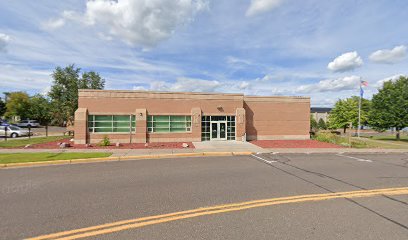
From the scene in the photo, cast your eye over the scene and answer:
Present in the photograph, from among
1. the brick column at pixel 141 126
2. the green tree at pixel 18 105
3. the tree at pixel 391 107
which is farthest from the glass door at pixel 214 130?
the green tree at pixel 18 105

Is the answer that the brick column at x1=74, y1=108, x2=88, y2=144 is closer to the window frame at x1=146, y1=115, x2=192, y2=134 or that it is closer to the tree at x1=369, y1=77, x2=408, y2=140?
the window frame at x1=146, y1=115, x2=192, y2=134

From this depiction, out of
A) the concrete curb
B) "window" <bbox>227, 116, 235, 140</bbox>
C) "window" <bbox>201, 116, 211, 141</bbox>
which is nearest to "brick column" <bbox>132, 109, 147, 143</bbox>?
"window" <bbox>201, 116, 211, 141</bbox>

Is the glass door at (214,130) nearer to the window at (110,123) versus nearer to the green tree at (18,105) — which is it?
the window at (110,123)

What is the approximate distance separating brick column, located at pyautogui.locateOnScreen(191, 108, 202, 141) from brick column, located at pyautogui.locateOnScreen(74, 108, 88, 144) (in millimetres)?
9893

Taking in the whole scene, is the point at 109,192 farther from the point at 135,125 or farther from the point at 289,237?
the point at 135,125

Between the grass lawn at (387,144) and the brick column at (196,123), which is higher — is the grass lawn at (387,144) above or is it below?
below

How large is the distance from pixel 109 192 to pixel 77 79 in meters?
28.4

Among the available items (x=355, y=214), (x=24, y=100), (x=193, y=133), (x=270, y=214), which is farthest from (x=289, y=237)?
(x=24, y=100)

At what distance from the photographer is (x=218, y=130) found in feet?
79.2

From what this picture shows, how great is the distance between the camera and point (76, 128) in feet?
66.0

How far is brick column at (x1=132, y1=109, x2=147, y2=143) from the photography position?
2150cm

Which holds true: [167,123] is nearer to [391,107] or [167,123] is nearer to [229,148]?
[229,148]

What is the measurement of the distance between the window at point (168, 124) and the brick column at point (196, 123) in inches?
20.3

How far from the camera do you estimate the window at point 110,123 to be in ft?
69.5
